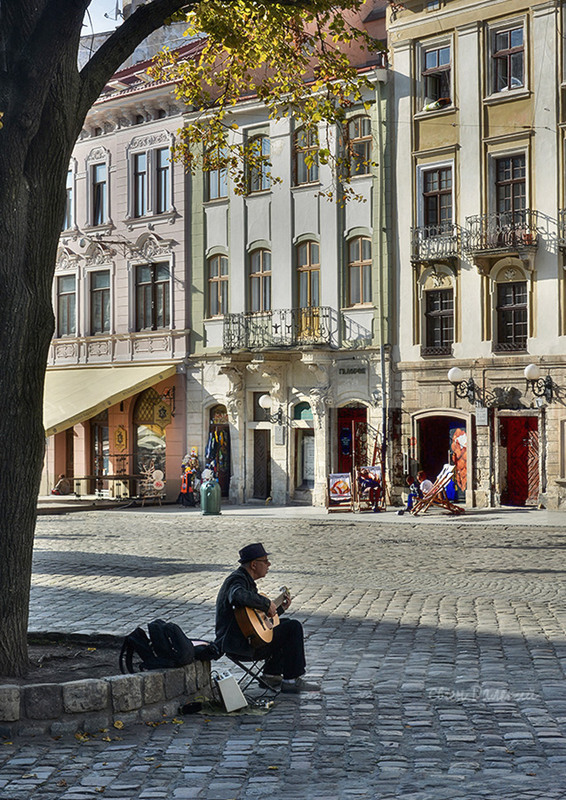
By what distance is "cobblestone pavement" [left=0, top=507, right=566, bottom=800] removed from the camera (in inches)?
259

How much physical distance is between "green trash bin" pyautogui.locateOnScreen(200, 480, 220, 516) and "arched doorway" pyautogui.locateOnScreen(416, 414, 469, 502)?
553 centimetres

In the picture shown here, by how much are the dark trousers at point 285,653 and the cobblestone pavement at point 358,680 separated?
285 mm

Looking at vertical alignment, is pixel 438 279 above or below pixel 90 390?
above

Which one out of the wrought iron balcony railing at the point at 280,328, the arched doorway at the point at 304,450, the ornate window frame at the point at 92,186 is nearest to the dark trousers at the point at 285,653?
the wrought iron balcony railing at the point at 280,328

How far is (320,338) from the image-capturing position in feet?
108

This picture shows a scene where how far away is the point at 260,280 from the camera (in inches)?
1371

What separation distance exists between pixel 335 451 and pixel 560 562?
15.3 metres

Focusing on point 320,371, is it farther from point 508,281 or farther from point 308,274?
point 508,281

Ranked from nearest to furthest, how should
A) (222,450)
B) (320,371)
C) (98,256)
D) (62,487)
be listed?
(320,371) < (222,450) < (62,487) < (98,256)

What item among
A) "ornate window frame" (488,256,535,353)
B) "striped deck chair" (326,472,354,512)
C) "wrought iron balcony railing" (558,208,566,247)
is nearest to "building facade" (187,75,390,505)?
"striped deck chair" (326,472,354,512)

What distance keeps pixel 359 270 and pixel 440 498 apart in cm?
761

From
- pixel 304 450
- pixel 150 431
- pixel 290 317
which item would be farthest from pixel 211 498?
pixel 150 431

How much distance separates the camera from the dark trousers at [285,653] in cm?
903

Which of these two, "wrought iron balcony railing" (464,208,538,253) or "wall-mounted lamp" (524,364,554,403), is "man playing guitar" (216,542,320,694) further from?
"wrought iron balcony railing" (464,208,538,253)
